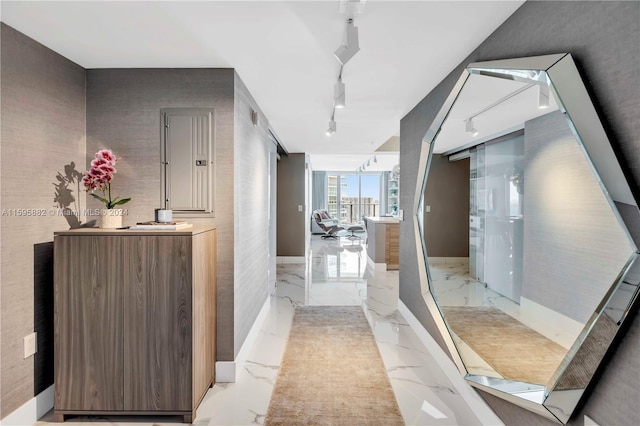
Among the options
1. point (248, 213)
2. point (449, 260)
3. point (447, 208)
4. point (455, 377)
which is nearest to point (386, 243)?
point (447, 208)

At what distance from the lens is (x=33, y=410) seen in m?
2.11

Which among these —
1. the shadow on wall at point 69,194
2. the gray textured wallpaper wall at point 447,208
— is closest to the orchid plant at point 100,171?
the shadow on wall at point 69,194

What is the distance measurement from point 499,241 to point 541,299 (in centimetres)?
54

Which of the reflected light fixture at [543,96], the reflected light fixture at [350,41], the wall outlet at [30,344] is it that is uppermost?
the reflected light fixture at [350,41]

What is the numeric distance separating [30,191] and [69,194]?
12.4 inches

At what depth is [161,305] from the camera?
2141 millimetres

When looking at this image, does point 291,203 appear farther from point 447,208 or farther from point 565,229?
point 565,229

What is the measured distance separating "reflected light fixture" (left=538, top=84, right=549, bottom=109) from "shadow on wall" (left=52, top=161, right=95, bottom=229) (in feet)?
9.22

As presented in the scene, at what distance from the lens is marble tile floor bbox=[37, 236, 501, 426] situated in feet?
7.09

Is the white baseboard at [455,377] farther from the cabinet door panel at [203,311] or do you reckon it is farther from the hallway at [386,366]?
the cabinet door panel at [203,311]

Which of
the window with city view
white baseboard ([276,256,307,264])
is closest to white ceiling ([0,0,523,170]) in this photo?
white baseboard ([276,256,307,264])

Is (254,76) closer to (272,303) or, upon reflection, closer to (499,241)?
(499,241)

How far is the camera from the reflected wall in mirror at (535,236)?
4.04 feet

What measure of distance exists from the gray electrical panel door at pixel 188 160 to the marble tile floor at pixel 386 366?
1.29 m
